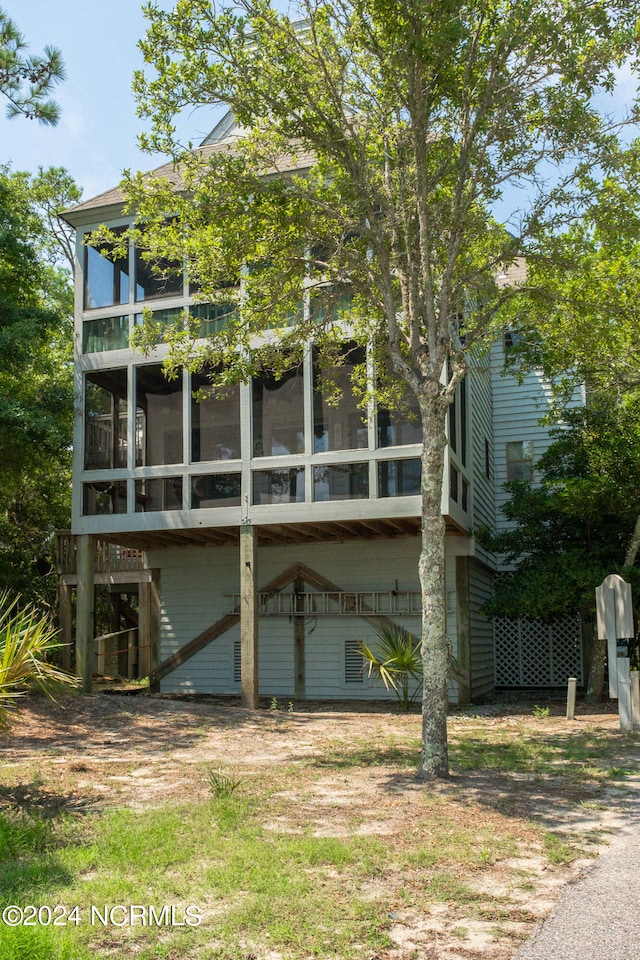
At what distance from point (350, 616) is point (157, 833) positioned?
9983 mm

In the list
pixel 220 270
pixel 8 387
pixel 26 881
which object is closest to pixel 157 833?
pixel 26 881

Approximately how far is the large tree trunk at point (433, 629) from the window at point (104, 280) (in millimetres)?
8858

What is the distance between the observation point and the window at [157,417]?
14.9m

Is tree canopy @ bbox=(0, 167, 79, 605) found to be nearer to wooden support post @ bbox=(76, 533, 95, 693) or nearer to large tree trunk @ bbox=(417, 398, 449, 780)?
wooden support post @ bbox=(76, 533, 95, 693)

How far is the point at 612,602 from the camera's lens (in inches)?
429

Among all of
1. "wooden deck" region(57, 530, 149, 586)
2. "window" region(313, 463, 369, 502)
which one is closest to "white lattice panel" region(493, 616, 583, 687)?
"window" region(313, 463, 369, 502)

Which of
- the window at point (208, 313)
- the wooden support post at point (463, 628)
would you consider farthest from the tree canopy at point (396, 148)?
the wooden support post at point (463, 628)

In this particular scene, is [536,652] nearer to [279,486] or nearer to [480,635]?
[480,635]

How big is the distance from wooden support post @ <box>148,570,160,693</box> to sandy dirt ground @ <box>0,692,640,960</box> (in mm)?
3958

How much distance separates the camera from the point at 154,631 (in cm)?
1730

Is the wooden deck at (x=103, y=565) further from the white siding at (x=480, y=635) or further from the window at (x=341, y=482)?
the white siding at (x=480, y=635)

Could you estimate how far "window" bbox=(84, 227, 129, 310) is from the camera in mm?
15164

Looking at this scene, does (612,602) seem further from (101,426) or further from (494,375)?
(494,375)

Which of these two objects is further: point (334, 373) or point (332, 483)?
point (332, 483)
